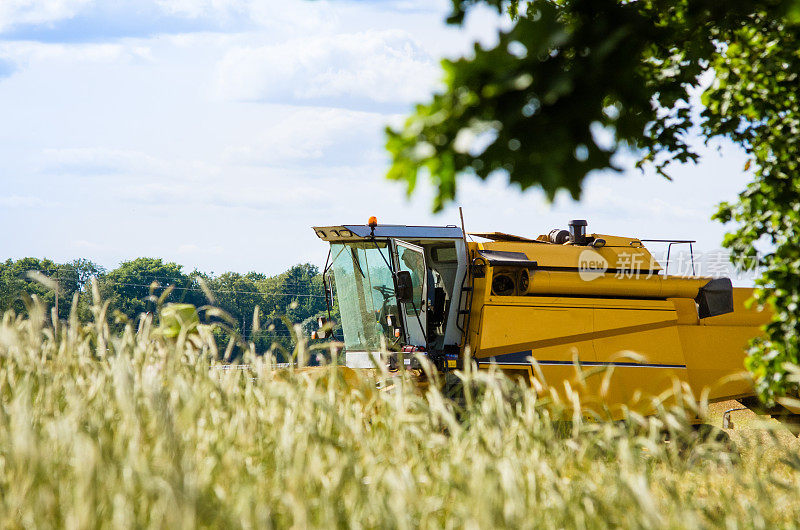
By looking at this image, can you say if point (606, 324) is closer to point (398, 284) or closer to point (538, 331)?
point (538, 331)

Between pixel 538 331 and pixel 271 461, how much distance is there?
24.1 ft

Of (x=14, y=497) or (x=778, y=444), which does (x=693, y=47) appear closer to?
(x=778, y=444)

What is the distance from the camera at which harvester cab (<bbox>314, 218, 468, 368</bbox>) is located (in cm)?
1073

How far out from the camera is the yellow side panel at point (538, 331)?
10.9 metres

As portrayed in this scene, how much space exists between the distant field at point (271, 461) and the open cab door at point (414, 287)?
551 centimetres

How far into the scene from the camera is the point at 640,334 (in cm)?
1151

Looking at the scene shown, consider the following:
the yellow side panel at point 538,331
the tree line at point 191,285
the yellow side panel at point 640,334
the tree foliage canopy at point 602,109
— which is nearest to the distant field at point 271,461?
the tree foliage canopy at point 602,109

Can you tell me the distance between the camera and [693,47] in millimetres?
6492

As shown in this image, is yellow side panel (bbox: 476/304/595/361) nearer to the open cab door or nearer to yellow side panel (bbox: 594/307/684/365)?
yellow side panel (bbox: 594/307/684/365)

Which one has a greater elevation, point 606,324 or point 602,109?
point 602,109

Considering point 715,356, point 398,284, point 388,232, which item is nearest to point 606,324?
point 715,356

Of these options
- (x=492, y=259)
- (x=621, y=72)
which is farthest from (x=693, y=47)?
(x=492, y=259)

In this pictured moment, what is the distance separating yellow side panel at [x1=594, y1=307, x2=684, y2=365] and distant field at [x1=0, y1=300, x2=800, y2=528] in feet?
20.2

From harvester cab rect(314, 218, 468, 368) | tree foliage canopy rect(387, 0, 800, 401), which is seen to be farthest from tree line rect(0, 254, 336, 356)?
tree foliage canopy rect(387, 0, 800, 401)
